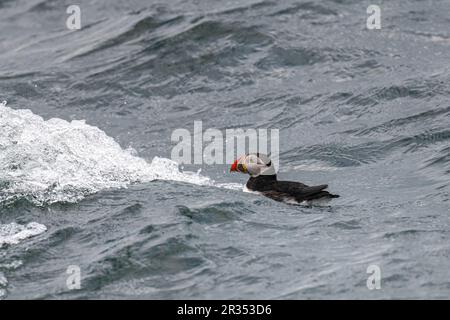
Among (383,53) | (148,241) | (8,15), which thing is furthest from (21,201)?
(8,15)

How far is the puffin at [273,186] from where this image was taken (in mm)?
8070

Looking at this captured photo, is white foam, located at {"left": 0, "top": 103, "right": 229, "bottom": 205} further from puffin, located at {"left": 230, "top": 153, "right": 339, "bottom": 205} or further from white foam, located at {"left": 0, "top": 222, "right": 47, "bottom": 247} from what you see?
puffin, located at {"left": 230, "top": 153, "right": 339, "bottom": 205}

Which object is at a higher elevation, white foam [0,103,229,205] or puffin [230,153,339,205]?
white foam [0,103,229,205]

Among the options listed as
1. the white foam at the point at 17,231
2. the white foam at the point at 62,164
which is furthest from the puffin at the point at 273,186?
the white foam at the point at 17,231

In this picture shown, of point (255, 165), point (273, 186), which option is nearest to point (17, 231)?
point (273, 186)

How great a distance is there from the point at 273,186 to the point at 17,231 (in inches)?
97.5

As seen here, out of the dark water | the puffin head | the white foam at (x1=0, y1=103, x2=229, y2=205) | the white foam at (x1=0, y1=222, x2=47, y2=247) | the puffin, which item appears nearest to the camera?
the dark water

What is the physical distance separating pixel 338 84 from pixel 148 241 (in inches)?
237

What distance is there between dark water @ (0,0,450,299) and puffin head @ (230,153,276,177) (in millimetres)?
306

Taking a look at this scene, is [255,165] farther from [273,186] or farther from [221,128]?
[221,128]

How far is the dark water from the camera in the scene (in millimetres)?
6449

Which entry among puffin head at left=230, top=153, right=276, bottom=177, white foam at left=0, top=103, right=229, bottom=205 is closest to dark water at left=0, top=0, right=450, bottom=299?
white foam at left=0, top=103, right=229, bottom=205

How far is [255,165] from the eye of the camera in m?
9.05

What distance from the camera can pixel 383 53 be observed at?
12852 millimetres
